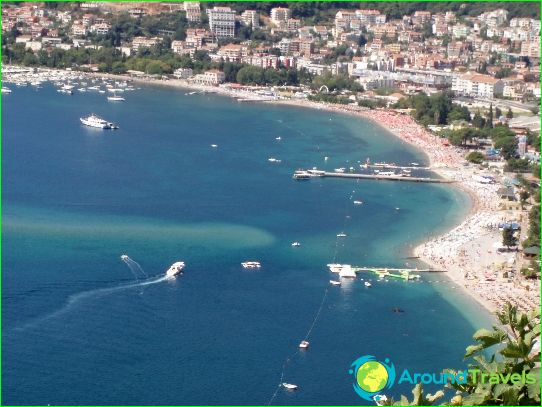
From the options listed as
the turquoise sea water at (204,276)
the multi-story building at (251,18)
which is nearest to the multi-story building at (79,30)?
the multi-story building at (251,18)

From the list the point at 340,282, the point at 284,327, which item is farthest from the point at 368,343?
the point at 340,282

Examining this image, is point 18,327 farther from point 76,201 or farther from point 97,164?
point 97,164

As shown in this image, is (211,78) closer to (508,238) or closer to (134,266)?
(508,238)

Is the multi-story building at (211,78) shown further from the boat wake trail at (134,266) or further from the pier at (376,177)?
the boat wake trail at (134,266)

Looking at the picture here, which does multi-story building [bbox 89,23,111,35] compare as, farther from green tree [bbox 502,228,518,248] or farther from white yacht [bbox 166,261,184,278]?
white yacht [bbox 166,261,184,278]

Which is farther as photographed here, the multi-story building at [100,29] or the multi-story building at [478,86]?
the multi-story building at [100,29]
